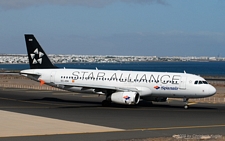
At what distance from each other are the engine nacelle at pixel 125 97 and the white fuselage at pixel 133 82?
127 centimetres

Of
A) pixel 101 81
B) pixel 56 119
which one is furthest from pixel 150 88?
pixel 56 119

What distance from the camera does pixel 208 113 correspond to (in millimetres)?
42969

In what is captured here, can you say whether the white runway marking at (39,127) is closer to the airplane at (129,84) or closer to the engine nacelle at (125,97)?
the engine nacelle at (125,97)

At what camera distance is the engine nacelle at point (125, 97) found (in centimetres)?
4700

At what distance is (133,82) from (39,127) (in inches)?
815

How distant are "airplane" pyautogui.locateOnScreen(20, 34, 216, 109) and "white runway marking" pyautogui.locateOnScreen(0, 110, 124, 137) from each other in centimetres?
1356

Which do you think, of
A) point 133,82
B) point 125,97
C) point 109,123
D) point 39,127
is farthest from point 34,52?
point 39,127

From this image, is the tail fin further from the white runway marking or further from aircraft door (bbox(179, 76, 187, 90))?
the white runway marking

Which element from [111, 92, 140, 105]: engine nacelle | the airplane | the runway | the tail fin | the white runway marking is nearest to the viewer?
the runway

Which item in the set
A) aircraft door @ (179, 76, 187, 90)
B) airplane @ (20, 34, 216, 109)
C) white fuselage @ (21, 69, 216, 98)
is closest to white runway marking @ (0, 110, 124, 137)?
airplane @ (20, 34, 216, 109)

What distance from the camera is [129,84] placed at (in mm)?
50375

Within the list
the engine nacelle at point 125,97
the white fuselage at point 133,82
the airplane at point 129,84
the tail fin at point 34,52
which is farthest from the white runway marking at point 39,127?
the tail fin at point 34,52

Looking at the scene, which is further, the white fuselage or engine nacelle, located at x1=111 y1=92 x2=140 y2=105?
the white fuselage

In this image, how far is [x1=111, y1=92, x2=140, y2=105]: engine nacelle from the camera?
47000 millimetres
